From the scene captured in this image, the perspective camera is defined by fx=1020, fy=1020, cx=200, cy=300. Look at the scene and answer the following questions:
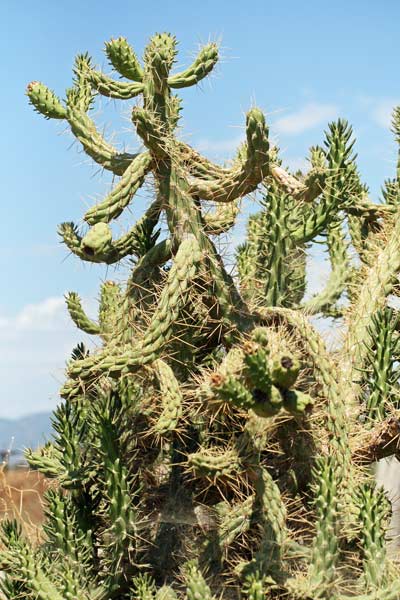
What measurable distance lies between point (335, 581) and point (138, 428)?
3.13ft

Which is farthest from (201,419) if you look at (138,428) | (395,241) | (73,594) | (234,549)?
(395,241)

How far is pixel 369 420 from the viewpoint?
4199 mm

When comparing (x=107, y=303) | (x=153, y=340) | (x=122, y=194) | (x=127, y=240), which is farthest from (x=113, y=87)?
(x=107, y=303)

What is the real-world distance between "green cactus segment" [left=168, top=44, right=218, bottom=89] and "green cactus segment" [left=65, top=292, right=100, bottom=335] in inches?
45.7

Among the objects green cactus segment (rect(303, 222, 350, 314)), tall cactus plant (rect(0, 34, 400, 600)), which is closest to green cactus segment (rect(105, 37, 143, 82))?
tall cactus plant (rect(0, 34, 400, 600))

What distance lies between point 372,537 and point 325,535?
17 cm

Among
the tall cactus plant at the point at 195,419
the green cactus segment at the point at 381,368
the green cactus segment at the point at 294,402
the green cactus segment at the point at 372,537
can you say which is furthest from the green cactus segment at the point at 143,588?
the green cactus segment at the point at 381,368

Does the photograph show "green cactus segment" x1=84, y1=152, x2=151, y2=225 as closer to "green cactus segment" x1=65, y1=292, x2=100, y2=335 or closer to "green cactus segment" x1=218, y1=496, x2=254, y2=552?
"green cactus segment" x1=65, y1=292, x2=100, y2=335

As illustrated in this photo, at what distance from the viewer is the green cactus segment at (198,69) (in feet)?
12.7

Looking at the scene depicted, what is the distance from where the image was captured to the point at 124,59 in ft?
12.7

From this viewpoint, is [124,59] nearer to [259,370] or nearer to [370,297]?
[259,370]

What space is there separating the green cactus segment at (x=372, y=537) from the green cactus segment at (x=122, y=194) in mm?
1351

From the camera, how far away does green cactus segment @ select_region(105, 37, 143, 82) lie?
3.83 m

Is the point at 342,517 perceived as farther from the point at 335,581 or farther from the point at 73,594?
the point at 73,594
